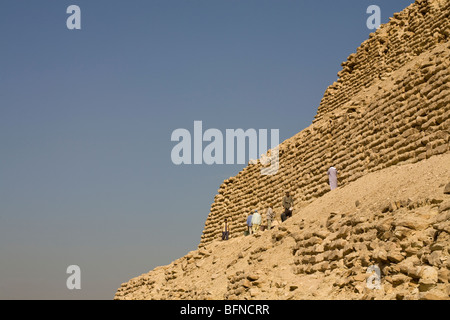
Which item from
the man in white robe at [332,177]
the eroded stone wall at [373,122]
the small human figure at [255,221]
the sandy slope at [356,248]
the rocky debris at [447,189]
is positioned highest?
the eroded stone wall at [373,122]

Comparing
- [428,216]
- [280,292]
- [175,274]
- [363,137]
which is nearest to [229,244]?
[175,274]

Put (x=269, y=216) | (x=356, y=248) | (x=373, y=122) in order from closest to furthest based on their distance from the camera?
(x=356, y=248), (x=373, y=122), (x=269, y=216)

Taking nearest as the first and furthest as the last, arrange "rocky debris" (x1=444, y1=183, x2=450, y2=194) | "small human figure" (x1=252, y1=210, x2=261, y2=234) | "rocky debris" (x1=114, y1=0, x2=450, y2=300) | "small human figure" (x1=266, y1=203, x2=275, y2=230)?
"rocky debris" (x1=114, y1=0, x2=450, y2=300) → "rocky debris" (x1=444, y1=183, x2=450, y2=194) → "small human figure" (x1=266, y1=203, x2=275, y2=230) → "small human figure" (x1=252, y1=210, x2=261, y2=234)

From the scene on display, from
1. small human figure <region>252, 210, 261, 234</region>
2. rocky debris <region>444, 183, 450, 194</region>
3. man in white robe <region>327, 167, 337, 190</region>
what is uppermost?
man in white robe <region>327, 167, 337, 190</region>

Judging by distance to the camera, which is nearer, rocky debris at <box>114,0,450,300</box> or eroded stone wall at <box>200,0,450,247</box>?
rocky debris at <box>114,0,450,300</box>

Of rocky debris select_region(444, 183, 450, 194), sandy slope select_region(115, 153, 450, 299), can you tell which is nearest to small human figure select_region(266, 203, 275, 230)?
sandy slope select_region(115, 153, 450, 299)

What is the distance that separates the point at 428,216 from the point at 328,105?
1295 cm

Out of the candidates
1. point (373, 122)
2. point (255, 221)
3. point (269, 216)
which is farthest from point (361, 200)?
point (255, 221)

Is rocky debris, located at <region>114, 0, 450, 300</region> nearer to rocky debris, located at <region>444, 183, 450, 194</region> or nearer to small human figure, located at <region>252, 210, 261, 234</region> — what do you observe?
rocky debris, located at <region>444, 183, 450, 194</region>

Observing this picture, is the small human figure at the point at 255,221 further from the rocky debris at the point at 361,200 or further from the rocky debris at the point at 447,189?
the rocky debris at the point at 447,189

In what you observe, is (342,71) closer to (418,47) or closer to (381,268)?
(418,47)

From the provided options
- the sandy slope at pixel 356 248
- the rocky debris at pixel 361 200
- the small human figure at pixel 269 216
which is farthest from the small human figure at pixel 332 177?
the small human figure at pixel 269 216

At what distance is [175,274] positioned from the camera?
16.9 m

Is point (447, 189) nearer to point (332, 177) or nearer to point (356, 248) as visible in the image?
point (356, 248)
